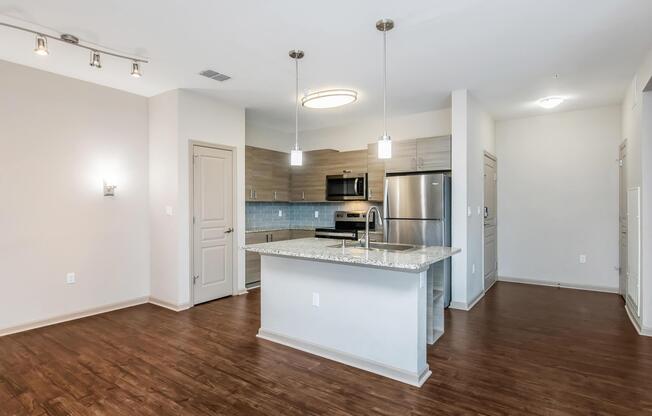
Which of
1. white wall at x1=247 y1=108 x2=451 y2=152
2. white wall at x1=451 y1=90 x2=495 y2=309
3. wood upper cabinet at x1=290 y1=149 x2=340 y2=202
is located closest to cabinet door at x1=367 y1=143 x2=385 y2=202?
white wall at x1=247 y1=108 x2=451 y2=152

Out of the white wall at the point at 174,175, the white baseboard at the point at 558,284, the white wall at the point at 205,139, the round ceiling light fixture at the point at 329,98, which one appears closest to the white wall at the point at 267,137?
the white wall at the point at 205,139

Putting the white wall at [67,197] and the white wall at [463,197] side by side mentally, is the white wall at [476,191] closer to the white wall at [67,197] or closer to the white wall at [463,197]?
the white wall at [463,197]

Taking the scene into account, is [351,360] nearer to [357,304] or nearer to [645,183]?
[357,304]

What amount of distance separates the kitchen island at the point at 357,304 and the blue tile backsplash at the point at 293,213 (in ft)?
9.33

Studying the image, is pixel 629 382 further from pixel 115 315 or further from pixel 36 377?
pixel 115 315

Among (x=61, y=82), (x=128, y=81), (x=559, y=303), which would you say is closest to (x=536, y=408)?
(x=559, y=303)

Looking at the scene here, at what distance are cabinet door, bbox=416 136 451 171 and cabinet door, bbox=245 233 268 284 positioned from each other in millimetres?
2673

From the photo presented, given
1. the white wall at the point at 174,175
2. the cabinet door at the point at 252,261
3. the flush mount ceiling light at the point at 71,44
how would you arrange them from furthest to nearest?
the cabinet door at the point at 252,261 → the white wall at the point at 174,175 → the flush mount ceiling light at the point at 71,44

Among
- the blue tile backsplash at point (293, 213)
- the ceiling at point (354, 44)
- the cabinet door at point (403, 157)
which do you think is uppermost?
the ceiling at point (354, 44)

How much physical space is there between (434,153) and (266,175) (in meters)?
2.79

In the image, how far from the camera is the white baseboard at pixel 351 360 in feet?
8.58

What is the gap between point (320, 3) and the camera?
99.3 inches

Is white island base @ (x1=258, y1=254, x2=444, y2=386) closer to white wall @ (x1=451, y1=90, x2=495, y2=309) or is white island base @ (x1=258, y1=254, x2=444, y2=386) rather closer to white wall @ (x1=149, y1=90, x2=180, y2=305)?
white wall @ (x1=451, y1=90, x2=495, y2=309)

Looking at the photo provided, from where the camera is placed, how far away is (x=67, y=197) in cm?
403
